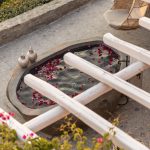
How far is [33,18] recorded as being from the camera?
25.7 ft

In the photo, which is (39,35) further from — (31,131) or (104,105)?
(31,131)

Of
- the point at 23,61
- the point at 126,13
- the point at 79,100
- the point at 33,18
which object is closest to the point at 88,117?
the point at 79,100

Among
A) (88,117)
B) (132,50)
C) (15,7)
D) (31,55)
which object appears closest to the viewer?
(88,117)

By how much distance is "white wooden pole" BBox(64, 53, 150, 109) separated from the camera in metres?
3.92

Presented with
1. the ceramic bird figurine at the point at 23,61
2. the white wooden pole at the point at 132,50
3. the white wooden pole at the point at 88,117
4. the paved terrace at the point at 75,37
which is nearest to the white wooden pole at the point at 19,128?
the white wooden pole at the point at 88,117

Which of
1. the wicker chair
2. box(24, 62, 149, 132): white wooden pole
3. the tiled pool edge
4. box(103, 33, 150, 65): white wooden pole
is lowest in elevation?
the tiled pool edge

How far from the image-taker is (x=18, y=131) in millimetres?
3615

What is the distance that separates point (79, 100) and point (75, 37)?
3775mm

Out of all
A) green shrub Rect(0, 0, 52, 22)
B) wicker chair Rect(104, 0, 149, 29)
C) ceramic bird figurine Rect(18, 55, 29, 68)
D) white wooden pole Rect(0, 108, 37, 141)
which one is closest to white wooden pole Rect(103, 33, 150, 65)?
white wooden pole Rect(0, 108, 37, 141)

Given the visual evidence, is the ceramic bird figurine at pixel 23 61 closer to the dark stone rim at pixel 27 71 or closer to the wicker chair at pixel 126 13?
the dark stone rim at pixel 27 71

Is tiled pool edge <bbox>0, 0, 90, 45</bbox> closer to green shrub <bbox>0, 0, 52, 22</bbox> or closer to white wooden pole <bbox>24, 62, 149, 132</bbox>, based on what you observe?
green shrub <bbox>0, 0, 52, 22</bbox>

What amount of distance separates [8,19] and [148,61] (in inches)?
162

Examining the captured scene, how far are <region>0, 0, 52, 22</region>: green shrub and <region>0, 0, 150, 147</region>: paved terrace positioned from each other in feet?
1.67

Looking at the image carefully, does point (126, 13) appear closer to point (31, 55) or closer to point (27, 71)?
point (31, 55)
